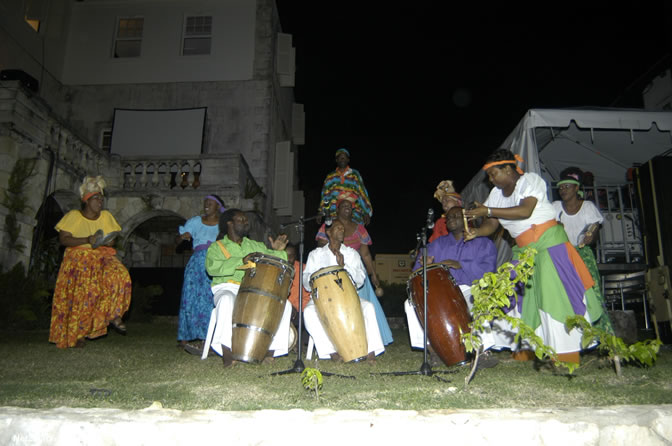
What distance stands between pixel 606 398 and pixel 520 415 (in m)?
0.79

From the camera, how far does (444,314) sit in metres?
3.79

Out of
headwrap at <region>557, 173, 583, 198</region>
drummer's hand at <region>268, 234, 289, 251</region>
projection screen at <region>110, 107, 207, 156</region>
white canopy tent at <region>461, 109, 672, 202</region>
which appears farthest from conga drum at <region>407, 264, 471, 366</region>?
projection screen at <region>110, 107, 207, 156</region>

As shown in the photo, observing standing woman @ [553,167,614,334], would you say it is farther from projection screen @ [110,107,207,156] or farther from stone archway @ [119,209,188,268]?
projection screen @ [110,107,207,156]

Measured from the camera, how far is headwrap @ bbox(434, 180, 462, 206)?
18.5 feet

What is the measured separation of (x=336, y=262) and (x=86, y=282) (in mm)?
3040

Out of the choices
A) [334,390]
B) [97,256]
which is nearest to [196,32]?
[97,256]

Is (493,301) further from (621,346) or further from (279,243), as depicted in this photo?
(279,243)

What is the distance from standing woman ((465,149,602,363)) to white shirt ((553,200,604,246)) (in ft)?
5.15

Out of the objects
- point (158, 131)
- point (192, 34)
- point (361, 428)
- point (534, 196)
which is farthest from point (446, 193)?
point (192, 34)

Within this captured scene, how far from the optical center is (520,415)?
78.4 inches

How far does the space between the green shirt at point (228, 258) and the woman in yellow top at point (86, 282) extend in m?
1.66

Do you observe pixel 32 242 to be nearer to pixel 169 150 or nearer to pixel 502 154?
pixel 169 150

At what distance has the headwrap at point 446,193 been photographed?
18.5ft

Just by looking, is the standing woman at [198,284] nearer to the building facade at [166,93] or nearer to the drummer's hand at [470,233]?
the drummer's hand at [470,233]
